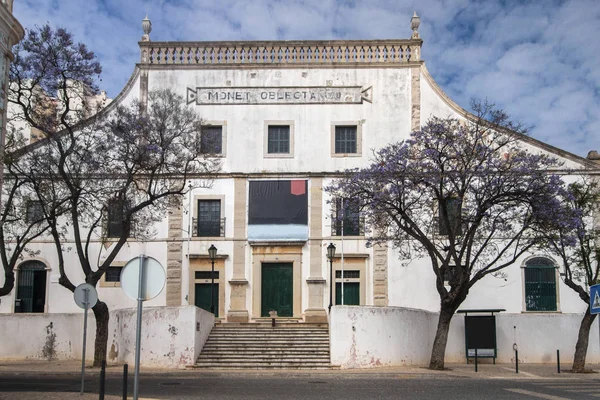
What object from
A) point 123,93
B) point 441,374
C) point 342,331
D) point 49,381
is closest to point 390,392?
point 441,374

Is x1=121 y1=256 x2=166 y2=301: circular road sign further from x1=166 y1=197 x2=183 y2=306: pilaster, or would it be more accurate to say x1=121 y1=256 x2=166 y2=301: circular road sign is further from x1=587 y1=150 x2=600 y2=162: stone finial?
x1=587 y1=150 x2=600 y2=162: stone finial

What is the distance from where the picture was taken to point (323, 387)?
1783 centimetres

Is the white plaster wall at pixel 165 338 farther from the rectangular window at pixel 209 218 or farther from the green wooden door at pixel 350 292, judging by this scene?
the green wooden door at pixel 350 292

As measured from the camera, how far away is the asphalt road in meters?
15.9

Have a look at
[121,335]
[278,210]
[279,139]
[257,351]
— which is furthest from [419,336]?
[279,139]

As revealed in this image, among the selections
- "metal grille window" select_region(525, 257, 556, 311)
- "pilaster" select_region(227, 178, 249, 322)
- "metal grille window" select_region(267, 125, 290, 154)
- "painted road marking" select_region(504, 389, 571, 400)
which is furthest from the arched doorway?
"painted road marking" select_region(504, 389, 571, 400)

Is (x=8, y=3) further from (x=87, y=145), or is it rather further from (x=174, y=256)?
(x=174, y=256)

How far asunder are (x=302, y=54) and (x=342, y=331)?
521 inches

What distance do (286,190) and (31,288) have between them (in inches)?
446

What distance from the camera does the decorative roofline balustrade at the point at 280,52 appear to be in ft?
104

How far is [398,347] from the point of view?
24078mm

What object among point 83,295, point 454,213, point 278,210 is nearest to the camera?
point 83,295

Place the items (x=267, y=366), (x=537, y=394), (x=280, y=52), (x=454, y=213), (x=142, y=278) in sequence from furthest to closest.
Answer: (x=280, y=52)
(x=454, y=213)
(x=267, y=366)
(x=537, y=394)
(x=142, y=278)

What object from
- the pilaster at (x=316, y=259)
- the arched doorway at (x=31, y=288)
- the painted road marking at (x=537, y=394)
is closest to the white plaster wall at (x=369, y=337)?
the pilaster at (x=316, y=259)
